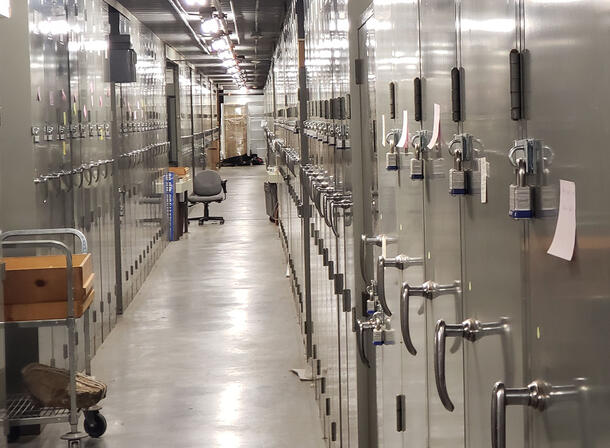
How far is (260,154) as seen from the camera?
3859 centimetres

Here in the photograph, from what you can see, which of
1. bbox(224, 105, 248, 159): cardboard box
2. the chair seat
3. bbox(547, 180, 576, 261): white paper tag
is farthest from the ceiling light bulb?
bbox(224, 105, 248, 159): cardboard box

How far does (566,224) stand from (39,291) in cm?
403

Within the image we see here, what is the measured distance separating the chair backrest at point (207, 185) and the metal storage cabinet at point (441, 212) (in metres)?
13.9

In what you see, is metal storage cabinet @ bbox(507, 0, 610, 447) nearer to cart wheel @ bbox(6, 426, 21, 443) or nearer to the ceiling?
cart wheel @ bbox(6, 426, 21, 443)

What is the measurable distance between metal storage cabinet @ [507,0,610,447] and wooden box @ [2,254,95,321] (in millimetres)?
3802

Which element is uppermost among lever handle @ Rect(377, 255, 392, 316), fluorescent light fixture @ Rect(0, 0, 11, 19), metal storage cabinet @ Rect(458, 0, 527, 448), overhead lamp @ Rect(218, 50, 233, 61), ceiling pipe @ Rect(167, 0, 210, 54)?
ceiling pipe @ Rect(167, 0, 210, 54)

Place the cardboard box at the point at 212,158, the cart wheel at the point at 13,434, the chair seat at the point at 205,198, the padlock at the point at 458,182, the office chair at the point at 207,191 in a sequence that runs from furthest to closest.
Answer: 1. the cardboard box at the point at 212,158
2. the office chair at the point at 207,191
3. the chair seat at the point at 205,198
4. the cart wheel at the point at 13,434
5. the padlock at the point at 458,182

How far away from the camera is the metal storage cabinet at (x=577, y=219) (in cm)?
104

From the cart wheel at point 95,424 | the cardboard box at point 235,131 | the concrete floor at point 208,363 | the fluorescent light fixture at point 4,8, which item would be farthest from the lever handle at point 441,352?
the cardboard box at point 235,131

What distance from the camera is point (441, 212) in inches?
78.5

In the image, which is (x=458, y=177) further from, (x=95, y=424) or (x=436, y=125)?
(x=95, y=424)

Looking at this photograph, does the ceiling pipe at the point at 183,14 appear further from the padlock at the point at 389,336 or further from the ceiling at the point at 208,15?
the padlock at the point at 389,336

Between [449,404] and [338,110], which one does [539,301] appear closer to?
[449,404]

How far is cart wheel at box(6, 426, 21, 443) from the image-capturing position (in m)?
5.44
